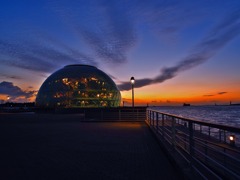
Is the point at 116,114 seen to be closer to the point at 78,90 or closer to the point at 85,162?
the point at 85,162

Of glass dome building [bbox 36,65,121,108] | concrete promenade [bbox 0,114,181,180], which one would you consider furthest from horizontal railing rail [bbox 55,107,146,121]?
glass dome building [bbox 36,65,121,108]

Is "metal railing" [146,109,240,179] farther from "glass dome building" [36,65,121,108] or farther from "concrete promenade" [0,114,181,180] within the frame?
"glass dome building" [36,65,121,108]

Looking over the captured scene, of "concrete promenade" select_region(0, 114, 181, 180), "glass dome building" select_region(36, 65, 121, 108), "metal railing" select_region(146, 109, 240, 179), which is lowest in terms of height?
"concrete promenade" select_region(0, 114, 181, 180)

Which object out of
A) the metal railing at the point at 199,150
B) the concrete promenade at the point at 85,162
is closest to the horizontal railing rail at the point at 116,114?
the metal railing at the point at 199,150

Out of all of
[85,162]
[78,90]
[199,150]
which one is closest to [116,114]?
[85,162]

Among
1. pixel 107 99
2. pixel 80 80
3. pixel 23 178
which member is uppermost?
pixel 80 80

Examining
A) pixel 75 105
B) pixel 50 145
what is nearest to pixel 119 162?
pixel 50 145

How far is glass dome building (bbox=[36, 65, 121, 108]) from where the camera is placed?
52.0 metres

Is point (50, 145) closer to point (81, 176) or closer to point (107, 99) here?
point (81, 176)

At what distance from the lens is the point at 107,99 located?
54.4 metres

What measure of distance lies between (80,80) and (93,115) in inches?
1243

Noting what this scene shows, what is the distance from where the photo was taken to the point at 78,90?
5238cm

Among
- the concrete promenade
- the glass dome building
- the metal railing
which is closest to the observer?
the metal railing

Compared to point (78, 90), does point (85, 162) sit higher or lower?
lower
